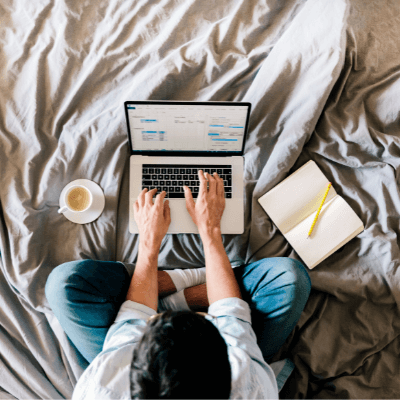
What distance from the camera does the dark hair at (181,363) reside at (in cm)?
54

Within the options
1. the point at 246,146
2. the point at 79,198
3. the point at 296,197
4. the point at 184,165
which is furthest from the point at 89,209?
the point at 296,197

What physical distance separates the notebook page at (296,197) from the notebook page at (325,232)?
3cm

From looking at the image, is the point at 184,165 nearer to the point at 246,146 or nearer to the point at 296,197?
the point at 246,146

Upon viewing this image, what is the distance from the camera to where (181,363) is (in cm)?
55

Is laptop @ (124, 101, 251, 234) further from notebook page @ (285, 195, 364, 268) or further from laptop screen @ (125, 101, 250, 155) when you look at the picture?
notebook page @ (285, 195, 364, 268)

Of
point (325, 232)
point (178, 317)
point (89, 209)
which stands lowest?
point (325, 232)

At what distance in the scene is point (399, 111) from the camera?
1066mm

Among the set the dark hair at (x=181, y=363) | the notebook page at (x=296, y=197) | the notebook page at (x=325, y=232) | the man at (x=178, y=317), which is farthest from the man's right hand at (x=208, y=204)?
the dark hair at (x=181, y=363)

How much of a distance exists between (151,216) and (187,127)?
291mm

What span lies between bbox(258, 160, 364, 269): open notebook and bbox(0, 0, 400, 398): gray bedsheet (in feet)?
0.12

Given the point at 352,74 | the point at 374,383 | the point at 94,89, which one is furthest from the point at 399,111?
the point at 94,89

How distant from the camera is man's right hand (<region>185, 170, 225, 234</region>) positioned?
1.07 meters

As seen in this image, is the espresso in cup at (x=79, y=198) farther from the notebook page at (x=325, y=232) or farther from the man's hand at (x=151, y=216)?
the notebook page at (x=325, y=232)

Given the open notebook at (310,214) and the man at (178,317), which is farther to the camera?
the open notebook at (310,214)
